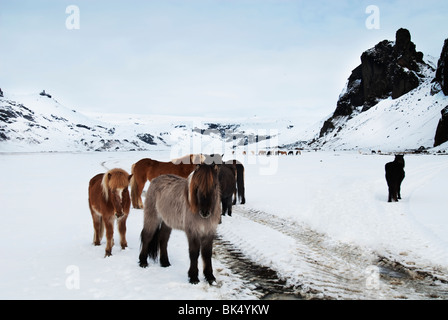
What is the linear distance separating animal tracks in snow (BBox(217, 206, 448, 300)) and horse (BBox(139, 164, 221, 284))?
3.50ft

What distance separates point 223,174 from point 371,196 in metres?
7.05

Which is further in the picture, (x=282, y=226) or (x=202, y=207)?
(x=282, y=226)

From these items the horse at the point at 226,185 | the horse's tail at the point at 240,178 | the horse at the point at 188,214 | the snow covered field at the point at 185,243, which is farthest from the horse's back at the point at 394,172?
the horse at the point at 188,214

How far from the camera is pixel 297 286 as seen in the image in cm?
510

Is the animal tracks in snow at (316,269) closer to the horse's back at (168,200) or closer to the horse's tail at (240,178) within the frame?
the horse's back at (168,200)

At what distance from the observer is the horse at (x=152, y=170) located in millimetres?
11453

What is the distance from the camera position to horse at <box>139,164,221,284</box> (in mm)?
4730

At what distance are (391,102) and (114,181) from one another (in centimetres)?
10990

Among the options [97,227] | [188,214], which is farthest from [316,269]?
[97,227]

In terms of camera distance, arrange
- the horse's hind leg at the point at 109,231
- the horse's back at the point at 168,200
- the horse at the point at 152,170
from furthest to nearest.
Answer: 1. the horse at the point at 152,170
2. the horse's hind leg at the point at 109,231
3. the horse's back at the point at 168,200

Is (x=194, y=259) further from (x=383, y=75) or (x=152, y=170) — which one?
(x=383, y=75)

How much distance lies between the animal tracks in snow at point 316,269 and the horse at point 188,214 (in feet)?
3.50

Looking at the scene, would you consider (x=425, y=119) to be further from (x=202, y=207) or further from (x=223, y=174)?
(x=202, y=207)
